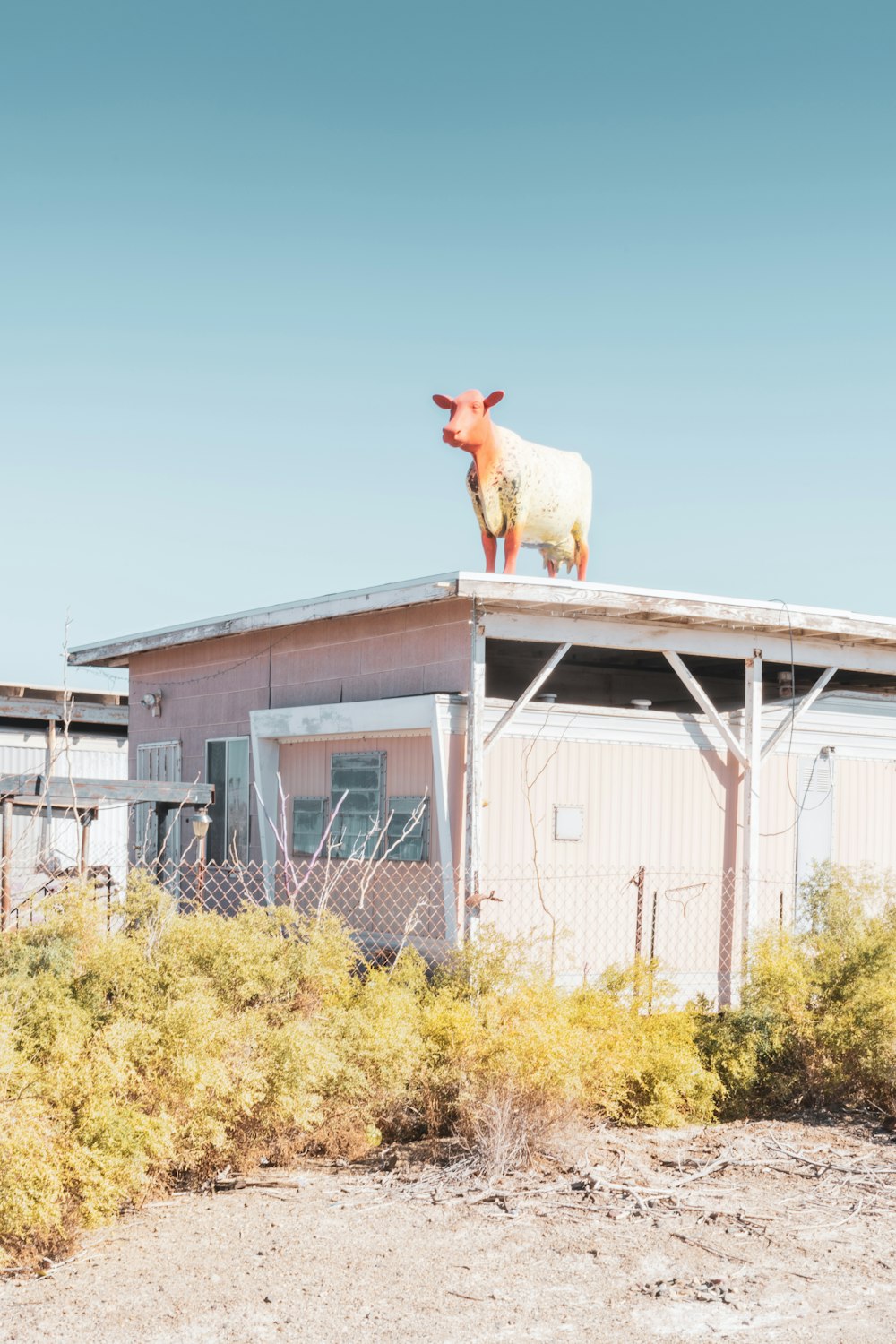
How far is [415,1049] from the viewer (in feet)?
24.0

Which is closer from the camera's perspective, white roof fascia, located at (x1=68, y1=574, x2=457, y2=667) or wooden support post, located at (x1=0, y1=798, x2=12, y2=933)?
wooden support post, located at (x1=0, y1=798, x2=12, y2=933)

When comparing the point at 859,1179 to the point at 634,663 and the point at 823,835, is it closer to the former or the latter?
the point at 823,835

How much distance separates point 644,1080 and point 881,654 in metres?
5.72

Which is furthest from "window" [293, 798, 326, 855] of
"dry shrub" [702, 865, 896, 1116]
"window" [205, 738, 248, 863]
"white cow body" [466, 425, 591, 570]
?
"dry shrub" [702, 865, 896, 1116]

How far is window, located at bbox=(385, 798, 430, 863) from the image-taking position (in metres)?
10.4

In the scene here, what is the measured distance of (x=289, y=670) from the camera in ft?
40.1

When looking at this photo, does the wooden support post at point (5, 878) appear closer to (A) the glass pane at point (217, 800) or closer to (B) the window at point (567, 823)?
(A) the glass pane at point (217, 800)

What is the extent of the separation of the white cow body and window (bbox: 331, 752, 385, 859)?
2.27m

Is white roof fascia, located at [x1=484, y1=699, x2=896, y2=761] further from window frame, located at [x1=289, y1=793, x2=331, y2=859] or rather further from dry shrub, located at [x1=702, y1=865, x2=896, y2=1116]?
dry shrub, located at [x1=702, y1=865, x2=896, y2=1116]

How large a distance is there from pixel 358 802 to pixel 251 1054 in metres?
4.53

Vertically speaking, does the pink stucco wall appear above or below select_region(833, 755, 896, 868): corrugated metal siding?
above

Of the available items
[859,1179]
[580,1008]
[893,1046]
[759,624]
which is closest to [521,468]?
[759,624]

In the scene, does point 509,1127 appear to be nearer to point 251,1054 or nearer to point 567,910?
point 251,1054

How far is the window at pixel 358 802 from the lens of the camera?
1096 centimetres
